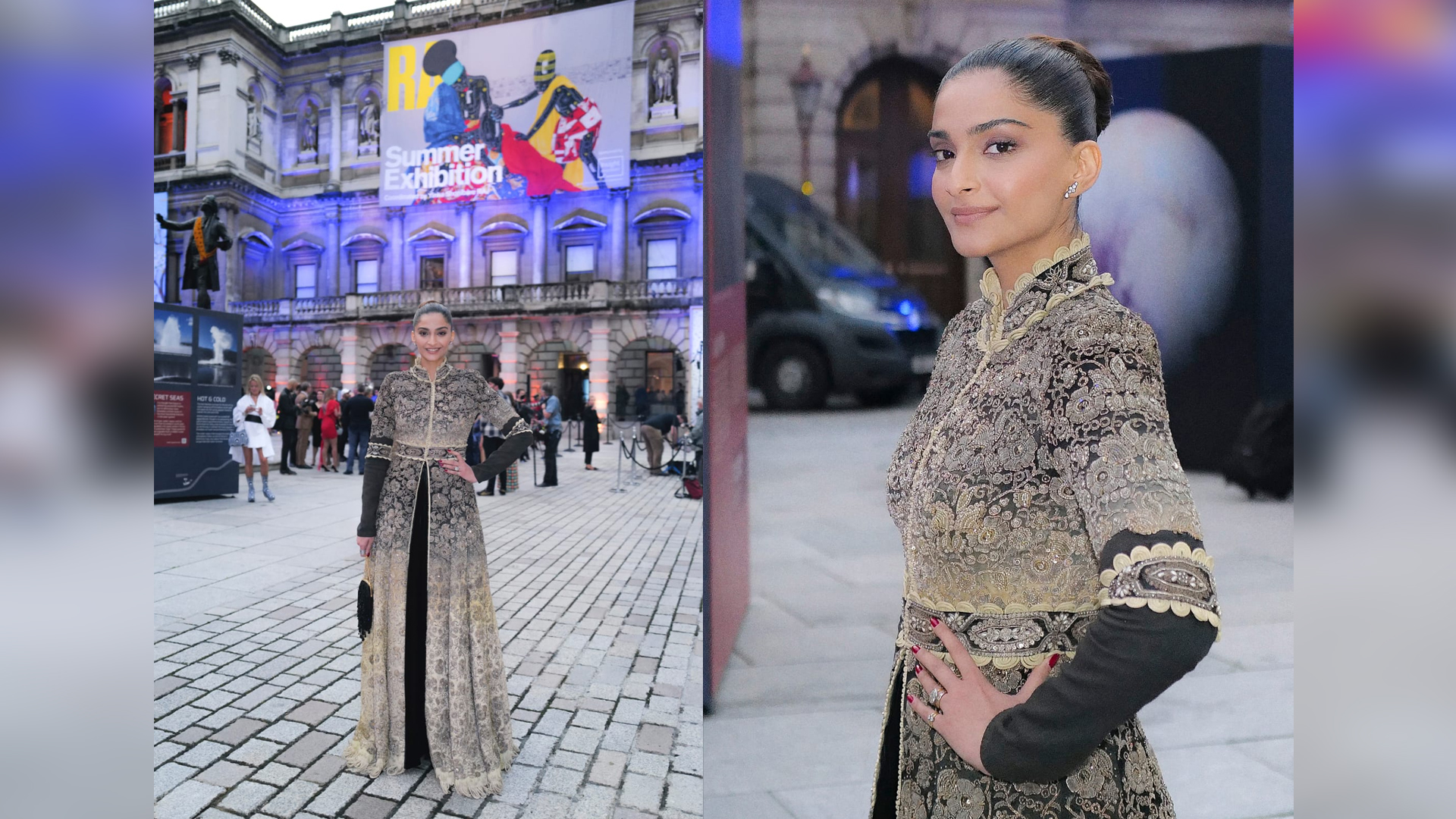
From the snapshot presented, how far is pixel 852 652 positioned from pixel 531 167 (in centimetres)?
334

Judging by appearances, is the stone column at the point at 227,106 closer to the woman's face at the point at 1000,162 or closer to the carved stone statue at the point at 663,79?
the carved stone statue at the point at 663,79

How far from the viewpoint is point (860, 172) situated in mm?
2014

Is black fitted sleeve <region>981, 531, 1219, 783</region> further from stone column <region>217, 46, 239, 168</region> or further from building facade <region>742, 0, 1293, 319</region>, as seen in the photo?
stone column <region>217, 46, 239, 168</region>

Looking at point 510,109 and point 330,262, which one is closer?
point 510,109

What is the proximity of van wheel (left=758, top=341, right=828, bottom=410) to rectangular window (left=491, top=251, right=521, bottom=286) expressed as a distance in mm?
2811

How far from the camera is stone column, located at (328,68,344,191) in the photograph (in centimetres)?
388

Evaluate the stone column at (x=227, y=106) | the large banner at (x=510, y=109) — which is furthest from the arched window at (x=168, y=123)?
the large banner at (x=510, y=109)

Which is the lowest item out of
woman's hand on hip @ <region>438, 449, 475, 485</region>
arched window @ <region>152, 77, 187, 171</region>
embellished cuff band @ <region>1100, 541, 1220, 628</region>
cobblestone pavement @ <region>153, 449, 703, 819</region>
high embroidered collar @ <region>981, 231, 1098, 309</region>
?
cobblestone pavement @ <region>153, 449, 703, 819</region>

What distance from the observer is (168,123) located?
13.9 feet

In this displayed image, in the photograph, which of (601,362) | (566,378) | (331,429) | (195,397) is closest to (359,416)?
(331,429)

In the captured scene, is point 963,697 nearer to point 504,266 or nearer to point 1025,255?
point 1025,255

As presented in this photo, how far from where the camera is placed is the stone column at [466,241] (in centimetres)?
401
